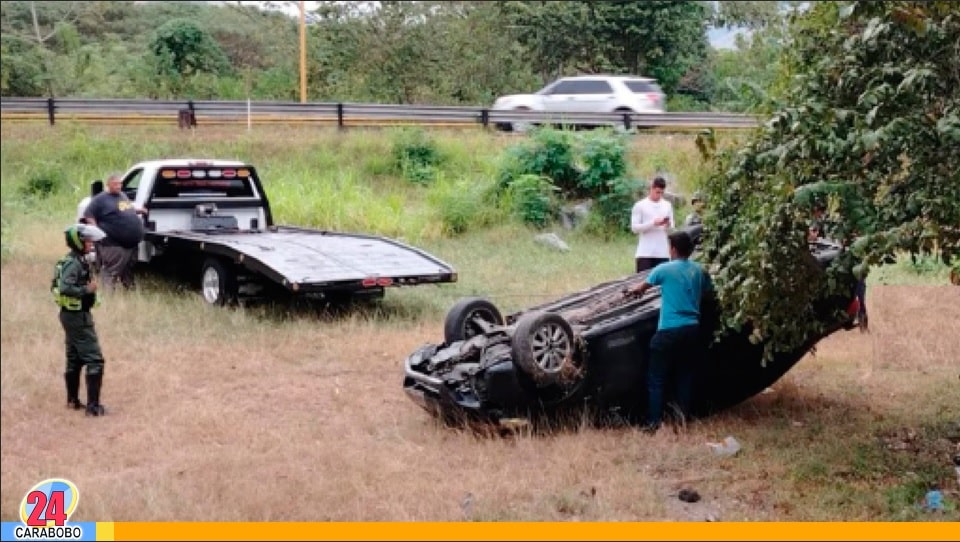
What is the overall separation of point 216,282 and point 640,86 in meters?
2.50

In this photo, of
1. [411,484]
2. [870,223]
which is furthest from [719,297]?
[411,484]

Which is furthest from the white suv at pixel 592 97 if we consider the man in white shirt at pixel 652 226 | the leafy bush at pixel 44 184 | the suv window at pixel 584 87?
the leafy bush at pixel 44 184

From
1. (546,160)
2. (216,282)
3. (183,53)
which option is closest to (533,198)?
(546,160)

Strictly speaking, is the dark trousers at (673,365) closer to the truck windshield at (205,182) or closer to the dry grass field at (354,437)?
the dry grass field at (354,437)

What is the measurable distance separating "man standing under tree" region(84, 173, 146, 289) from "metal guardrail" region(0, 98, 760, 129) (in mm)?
342

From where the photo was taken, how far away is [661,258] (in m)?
8.67

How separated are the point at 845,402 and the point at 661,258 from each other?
1758 millimetres

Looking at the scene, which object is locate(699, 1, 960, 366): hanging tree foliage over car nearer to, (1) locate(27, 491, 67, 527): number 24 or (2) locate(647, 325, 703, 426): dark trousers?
(2) locate(647, 325, 703, 426): dark trousers

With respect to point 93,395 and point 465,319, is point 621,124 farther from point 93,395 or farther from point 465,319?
point 93,395

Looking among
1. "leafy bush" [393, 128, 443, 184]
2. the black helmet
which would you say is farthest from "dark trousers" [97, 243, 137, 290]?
"leafy bush" [393, 128, 443, 184]

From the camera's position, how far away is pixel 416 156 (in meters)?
6.54

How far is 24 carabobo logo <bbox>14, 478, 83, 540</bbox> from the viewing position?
4301mm

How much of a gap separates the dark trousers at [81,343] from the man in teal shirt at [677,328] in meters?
2.99

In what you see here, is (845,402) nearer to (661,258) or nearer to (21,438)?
(661,258)
